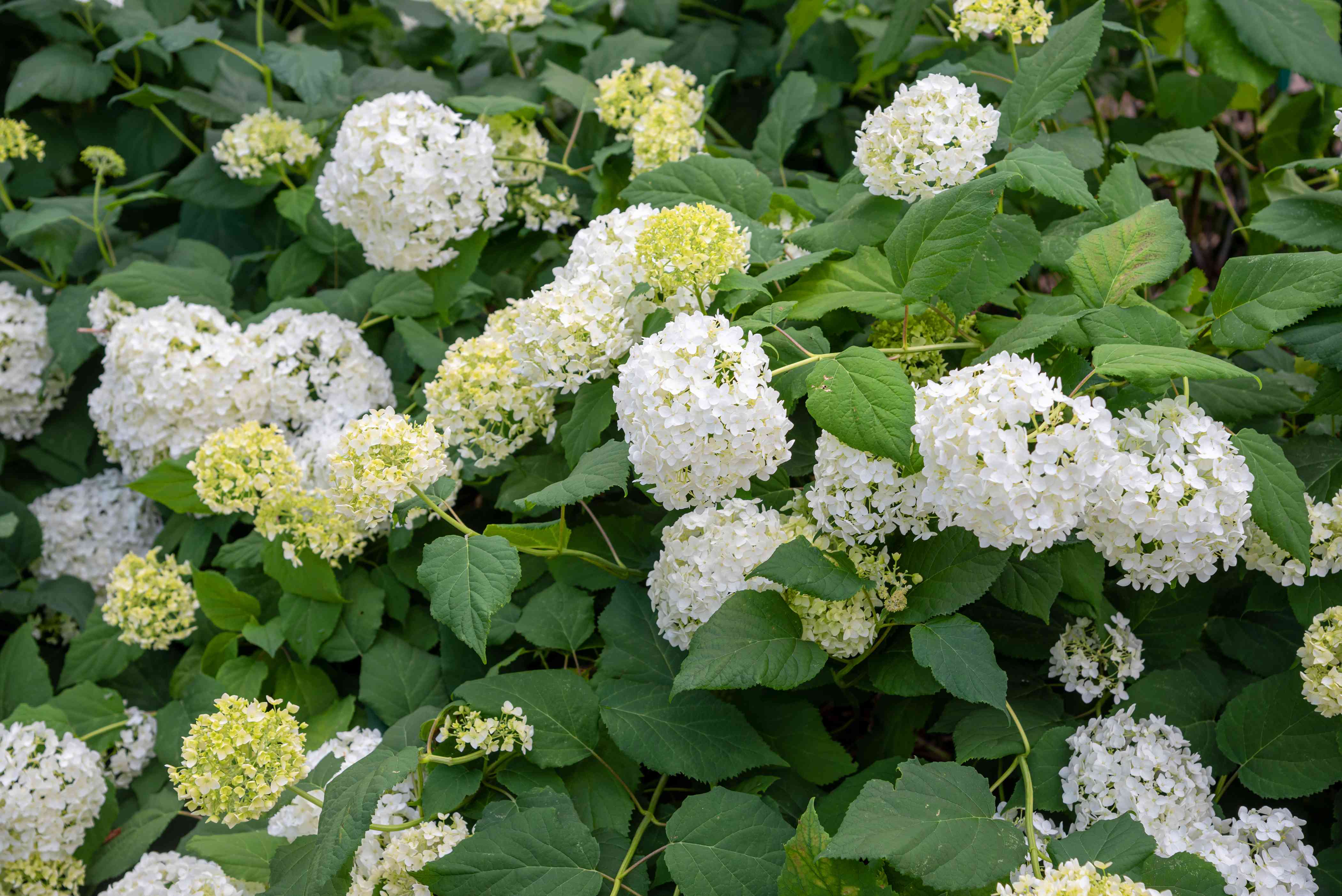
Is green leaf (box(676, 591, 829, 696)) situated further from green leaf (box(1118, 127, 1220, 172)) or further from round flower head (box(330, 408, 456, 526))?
green leaf (box(1118, 127, 1220, 172))

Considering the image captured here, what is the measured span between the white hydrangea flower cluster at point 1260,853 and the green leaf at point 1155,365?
66cm

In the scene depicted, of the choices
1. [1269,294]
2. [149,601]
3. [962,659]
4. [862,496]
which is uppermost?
[1269,294]

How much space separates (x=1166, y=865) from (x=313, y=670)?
1.69m

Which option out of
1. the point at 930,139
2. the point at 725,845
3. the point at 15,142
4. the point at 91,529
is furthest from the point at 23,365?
the point at 930,139

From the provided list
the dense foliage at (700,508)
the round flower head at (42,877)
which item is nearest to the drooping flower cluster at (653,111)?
the dense foliage at (700,508)

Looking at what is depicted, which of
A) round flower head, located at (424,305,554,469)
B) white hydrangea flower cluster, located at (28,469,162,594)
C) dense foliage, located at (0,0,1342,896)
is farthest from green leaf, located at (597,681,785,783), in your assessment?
white hydrangea flower cluster, located at (28,469,162,594)

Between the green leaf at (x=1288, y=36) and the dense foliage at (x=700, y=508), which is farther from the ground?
the green leaf at (x=1288, y=36)

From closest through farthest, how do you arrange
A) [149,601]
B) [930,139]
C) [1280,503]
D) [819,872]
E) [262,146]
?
[819,872], [1280,503], [930,139], [149,601], [262,146]

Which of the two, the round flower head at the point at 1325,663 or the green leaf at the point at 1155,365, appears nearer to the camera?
the green leaf at the point at 1155,365

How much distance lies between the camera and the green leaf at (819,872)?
1.31 metres

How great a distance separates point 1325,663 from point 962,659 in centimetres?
54

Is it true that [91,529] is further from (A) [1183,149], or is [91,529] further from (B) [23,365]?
(A) [1183,149]

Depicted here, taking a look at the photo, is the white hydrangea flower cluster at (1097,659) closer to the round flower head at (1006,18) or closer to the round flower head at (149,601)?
the round flower head at (1006,18)

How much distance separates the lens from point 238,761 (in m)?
1.53
